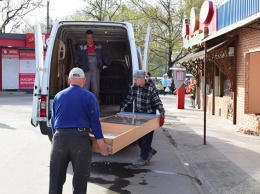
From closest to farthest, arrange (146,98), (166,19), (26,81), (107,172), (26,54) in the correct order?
(107,172), (146,98), (26,54), (26,81), (166,19)

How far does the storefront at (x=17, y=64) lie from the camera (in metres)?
26.3

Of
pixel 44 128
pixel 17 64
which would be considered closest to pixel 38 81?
pixel 44 128

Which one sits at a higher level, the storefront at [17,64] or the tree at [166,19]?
the tree at [166,19]

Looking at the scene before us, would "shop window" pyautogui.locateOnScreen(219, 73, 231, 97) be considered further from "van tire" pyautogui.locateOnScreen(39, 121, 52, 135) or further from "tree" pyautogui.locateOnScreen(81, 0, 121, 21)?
"tree" pyautogui.locateOnScreen(81, 0, 121, 21)

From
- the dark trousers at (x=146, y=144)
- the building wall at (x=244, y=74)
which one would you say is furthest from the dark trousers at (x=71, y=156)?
the building wall at (x=244, y=74)

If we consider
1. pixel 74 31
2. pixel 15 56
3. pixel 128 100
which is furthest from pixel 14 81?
pixel 128 100

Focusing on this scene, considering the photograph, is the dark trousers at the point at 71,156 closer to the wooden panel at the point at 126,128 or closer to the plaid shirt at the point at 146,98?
the wooden panel at the point at 126,128

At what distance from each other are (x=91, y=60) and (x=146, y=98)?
219 centimetres

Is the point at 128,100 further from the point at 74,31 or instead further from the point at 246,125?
the point at 246,125

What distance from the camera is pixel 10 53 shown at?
88.5 feet

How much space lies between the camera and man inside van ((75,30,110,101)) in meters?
8.08

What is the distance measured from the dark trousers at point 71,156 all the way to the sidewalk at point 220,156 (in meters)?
2.12

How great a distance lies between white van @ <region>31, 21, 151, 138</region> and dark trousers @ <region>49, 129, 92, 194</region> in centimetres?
262

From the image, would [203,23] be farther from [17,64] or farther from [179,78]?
[17,64]
